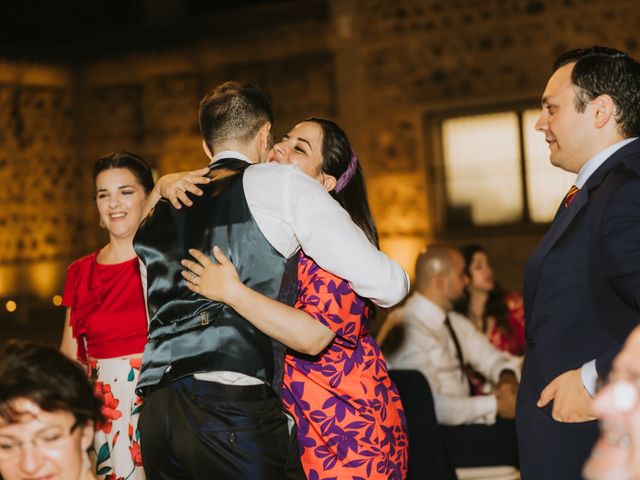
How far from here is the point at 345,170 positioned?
268 centimetres

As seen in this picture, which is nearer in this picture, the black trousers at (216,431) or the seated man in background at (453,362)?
the black trousers at (216,431)

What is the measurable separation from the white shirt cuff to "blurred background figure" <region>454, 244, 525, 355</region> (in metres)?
3.35

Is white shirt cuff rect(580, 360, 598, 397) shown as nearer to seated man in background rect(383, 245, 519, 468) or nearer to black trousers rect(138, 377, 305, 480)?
black trousers rect(138, 377, 305, 480)

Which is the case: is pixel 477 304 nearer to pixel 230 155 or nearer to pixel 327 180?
pixel 327 180

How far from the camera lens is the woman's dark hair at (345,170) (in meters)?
2.64

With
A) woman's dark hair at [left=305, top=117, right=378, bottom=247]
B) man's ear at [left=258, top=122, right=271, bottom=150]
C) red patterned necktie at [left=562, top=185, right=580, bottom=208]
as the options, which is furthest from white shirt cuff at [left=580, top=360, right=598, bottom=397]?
man's ear at [left=258, top=122, right=271, bottom=150]

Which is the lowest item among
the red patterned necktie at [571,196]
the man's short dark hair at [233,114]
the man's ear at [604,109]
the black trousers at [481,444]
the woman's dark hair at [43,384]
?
the black trousers at [481,444]

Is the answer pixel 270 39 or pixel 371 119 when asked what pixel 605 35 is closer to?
pixel 371 119

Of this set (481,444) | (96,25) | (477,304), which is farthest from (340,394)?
(96,25)

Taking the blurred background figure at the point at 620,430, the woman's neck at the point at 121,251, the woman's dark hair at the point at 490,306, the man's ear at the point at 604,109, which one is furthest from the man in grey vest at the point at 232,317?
the woman's dark hair at the point at 490,306

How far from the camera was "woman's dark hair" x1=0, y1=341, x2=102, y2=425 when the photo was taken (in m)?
1.59

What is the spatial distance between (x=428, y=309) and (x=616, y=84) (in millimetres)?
2170

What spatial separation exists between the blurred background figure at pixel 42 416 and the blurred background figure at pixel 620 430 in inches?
42.2

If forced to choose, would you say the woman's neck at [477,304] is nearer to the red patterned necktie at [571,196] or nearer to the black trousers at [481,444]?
the black trousers at [481,444]
